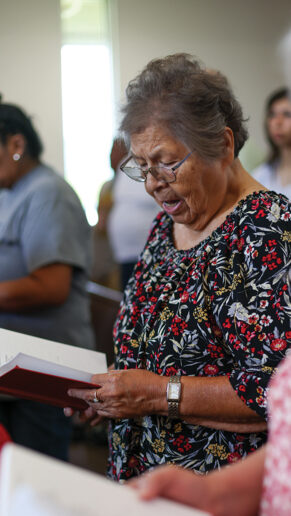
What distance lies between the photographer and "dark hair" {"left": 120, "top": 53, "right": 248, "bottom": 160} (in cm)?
137

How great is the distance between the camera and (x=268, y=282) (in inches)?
47.3

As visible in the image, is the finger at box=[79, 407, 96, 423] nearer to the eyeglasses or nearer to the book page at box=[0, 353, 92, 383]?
the book page at box=[0, 353, 92, 383]

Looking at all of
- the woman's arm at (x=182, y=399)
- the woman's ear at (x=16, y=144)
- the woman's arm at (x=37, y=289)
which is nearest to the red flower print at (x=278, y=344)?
the woman's arm at (x=182, y=399)

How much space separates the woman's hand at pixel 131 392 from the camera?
4.25 ft

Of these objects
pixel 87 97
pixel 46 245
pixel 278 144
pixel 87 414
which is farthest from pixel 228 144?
pixel 87 97

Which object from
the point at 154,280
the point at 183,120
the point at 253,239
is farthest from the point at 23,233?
the point at 253,239

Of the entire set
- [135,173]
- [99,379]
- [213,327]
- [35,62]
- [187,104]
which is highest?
[187,104]

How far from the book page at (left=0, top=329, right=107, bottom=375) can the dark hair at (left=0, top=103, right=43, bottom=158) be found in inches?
38.7

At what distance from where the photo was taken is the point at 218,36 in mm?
5617

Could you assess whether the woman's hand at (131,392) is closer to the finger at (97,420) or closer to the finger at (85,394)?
the finger at (85,394)

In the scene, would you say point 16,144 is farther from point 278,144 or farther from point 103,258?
point 103,258

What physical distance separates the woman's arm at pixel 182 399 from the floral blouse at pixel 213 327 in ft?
0.09

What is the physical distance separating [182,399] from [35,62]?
4.67m

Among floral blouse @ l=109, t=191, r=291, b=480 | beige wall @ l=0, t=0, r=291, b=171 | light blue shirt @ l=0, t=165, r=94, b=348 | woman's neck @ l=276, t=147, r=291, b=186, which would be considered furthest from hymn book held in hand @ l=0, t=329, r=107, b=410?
beige wall @ l=0, t=0, r=291, b=171
